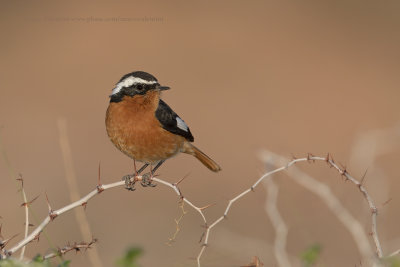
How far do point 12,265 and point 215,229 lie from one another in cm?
788

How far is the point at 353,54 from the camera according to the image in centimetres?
2098

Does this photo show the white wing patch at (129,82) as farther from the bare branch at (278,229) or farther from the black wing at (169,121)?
the bare branch at (278,229)

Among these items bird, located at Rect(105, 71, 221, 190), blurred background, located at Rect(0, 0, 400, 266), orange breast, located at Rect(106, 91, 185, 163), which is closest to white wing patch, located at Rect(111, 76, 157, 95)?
bird, located at Rect(105, 71, 221, 190)

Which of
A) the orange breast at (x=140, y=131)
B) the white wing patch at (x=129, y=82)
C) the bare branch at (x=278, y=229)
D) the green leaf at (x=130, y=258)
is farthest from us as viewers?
the white wing patch at (x=129, y=82)

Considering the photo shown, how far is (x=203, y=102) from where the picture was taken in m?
18.3

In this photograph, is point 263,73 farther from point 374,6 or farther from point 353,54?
point 374,6

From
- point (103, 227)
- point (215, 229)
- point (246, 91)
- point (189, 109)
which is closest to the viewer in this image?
point (215, 229)

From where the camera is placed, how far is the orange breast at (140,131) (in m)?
6.16

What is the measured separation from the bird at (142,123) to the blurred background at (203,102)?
6.14 feet

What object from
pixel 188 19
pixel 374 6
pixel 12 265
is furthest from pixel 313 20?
pixel 12 265

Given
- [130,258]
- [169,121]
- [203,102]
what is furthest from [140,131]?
[203,102]

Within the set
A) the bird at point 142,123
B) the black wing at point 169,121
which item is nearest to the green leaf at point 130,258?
the bird at point 142,123

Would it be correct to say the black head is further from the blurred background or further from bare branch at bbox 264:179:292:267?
the blurred background

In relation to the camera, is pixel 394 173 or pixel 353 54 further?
pixel 353 54
